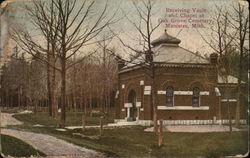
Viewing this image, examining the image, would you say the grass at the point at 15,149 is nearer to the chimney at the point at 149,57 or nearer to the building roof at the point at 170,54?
the building roof at the point at 170,54

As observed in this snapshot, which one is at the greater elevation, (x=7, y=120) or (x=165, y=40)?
(x=165, y=40)

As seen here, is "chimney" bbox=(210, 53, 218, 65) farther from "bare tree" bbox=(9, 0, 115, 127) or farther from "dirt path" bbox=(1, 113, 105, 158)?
"dirt path" bbox=(1, 113, 105, 158)

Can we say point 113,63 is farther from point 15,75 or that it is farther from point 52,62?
point 15,75

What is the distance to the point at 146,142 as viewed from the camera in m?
5.45

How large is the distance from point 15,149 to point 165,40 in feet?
7.93

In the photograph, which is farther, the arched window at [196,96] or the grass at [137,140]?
the arched window at [196,96]

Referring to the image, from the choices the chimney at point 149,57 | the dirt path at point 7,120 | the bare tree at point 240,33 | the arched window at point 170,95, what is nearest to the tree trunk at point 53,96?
the dirt path at point 7,120

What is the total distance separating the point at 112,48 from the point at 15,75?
135cm

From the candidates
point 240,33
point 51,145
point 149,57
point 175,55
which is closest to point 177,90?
point 175,55

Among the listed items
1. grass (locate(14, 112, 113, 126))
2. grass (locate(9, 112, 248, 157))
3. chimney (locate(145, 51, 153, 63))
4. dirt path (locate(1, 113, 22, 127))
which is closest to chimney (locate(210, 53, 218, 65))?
chimney (locate(145, 51, 153, 63))

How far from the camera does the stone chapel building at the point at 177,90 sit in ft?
18.4

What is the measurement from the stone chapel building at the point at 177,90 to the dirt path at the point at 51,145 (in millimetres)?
630

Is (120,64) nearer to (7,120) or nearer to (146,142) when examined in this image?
(146,142)

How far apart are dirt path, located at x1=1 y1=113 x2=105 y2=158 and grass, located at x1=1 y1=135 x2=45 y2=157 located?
6 centimetres
